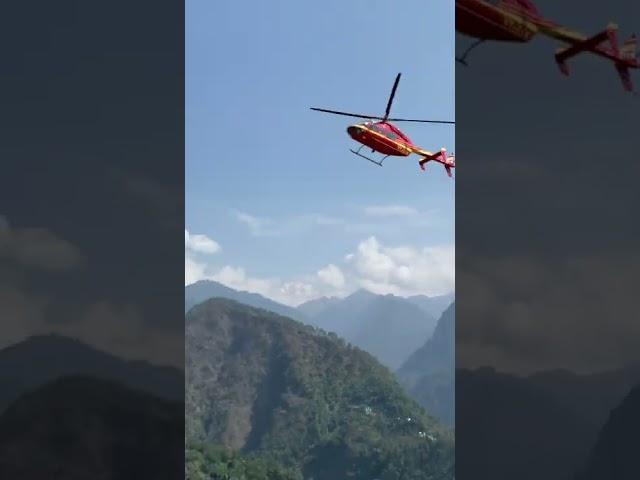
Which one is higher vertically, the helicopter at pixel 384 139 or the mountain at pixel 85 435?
the helicopter at pixel 384 139

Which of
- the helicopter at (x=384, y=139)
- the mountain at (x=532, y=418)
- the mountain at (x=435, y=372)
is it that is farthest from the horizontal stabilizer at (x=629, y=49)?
the mountain at (x=435, y=372)

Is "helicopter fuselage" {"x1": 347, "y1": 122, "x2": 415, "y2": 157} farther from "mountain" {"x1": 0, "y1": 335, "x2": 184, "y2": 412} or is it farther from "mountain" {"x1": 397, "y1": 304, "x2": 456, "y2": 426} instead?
"mountain" {"x1": 397, "y1": 304, "x2": 456, "y2": 426}

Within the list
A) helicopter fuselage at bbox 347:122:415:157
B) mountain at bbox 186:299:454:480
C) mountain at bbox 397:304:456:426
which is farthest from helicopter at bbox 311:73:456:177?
mountain at bbox 397:304:456:426

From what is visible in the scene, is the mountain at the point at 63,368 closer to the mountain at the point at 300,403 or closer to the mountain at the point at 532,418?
the mountain at the point at 532,418

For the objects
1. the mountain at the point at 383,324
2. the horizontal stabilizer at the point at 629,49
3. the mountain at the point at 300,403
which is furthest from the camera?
the mountain at the point at 383,324

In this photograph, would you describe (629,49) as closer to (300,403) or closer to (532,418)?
(532,418)

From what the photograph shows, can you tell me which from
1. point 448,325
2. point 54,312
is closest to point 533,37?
point 54,312
